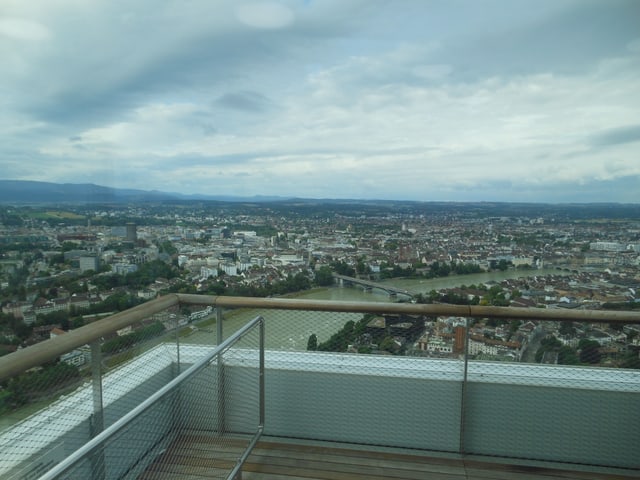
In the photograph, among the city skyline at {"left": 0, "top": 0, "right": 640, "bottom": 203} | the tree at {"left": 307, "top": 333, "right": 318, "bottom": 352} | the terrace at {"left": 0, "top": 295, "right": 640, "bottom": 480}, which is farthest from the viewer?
the city skyline at {"left": 0, "top": 0, "right": 640, "bottom": 203}

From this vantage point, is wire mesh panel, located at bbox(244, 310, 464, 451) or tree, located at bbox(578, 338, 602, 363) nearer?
tree, located at bbox(578, 338, 602, 363)

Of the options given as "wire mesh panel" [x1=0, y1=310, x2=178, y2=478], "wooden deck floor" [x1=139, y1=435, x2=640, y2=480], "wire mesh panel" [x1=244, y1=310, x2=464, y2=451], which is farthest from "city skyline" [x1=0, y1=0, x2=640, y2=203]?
"wooden deck floor" [x1=139, y1=435, x2=640, y2=480]

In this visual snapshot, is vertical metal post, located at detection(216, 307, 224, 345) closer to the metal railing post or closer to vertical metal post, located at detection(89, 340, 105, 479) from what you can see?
the metal railing post

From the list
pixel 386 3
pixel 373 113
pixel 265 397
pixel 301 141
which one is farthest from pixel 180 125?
pixel 265 397

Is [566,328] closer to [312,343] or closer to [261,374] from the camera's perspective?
[312,343]

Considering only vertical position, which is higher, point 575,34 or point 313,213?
point 575,34

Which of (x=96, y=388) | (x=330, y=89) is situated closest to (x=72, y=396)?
(x=96, y=388)

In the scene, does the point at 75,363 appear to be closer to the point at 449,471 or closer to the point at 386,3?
the point at 449,471

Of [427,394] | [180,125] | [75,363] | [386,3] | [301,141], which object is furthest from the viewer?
[301,141]
